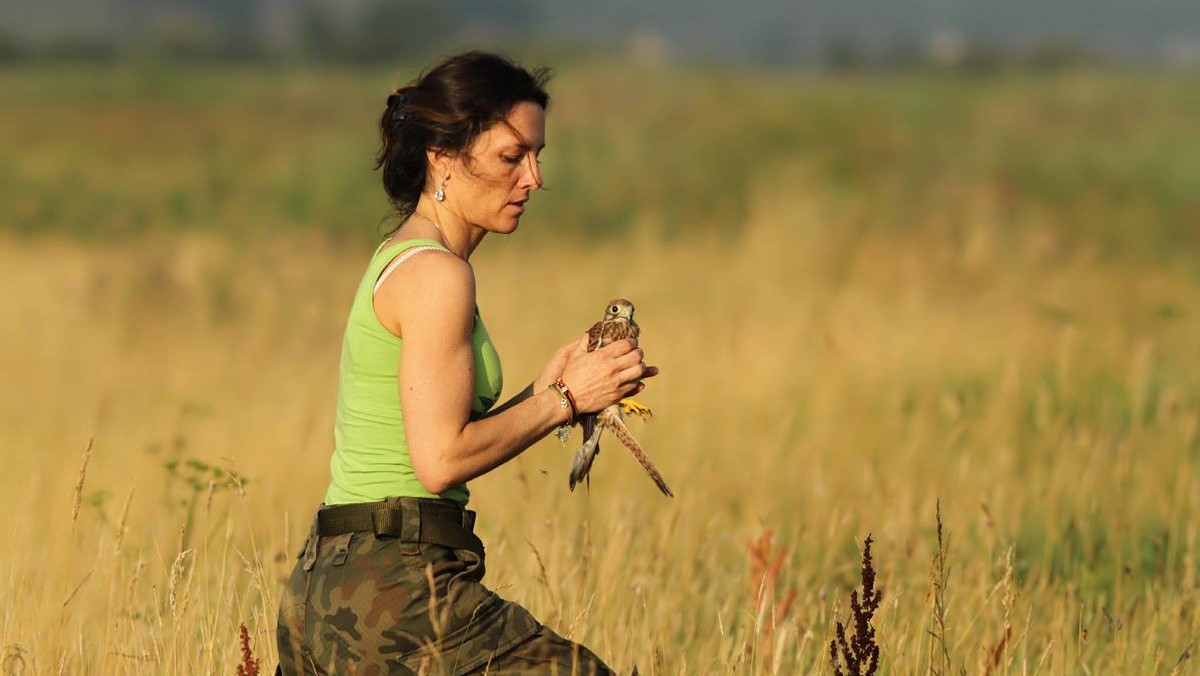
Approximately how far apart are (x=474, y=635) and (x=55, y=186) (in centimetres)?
2455

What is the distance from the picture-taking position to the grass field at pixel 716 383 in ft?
16.8

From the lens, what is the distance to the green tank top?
336 cm

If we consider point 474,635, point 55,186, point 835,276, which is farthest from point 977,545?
point 55,186

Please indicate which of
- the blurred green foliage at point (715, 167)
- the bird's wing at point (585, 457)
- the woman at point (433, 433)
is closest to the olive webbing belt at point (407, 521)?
the woman at point (433, 433)

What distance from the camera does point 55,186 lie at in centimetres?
2612

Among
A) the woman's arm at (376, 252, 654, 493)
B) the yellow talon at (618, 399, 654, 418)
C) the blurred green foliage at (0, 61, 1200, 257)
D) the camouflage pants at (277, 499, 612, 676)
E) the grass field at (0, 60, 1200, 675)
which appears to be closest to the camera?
the woman's arm at (376, 252, 654, 493)

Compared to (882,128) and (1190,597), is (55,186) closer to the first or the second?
(882,128)

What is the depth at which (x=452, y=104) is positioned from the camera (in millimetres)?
3498

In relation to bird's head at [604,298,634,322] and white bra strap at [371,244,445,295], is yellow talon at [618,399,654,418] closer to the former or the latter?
bird's head at [604,298,634,322]

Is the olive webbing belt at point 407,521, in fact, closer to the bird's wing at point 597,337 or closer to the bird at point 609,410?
the bird at point 609,410

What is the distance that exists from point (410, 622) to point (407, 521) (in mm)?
208

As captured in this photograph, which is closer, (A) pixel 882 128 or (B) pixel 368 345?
(B) pixel 368 345

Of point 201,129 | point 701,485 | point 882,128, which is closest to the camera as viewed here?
point 701,485

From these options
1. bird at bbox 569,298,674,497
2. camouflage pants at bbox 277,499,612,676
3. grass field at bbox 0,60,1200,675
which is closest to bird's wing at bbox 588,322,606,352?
bird at bbox 569,298,674,497
